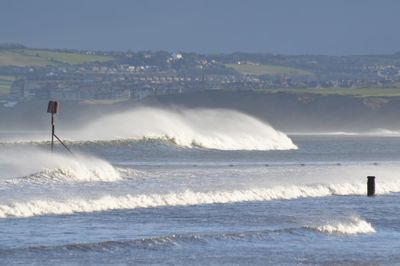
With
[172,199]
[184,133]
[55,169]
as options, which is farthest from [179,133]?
[172,199]

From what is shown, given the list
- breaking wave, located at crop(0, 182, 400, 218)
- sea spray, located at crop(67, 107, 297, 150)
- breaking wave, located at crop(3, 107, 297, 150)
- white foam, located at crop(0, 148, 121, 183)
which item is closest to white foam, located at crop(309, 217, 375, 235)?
breaking wave, located at crop(0, 182, 400, 218)

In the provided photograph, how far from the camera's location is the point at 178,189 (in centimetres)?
4669

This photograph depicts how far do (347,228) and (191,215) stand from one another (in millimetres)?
4360

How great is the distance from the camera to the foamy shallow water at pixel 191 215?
32.1 meters

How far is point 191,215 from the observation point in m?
39.4

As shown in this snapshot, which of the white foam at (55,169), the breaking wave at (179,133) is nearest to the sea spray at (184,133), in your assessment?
the breaking wave at (179,133)

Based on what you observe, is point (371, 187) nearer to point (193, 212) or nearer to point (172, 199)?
point (172, 199)

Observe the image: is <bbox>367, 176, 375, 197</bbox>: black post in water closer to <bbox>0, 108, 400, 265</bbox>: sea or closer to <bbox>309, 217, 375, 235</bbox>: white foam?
<bbox>0, 108, 400, 265</bbox>: sea

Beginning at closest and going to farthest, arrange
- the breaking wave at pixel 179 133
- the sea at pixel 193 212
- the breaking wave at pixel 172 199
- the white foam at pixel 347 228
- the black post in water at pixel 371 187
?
the sea at pixel 193 212, the white foam at pixel 347 228, the breaking wave at pixel 172 199, the black post in water at pixel 371 187, the breaking wave at pixel 179 133

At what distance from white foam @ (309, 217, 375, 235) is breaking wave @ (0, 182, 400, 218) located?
5.92 meters

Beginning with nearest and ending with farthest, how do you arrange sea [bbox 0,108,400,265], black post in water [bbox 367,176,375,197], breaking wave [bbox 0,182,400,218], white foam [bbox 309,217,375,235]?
sea [bbox 0,108,400,265] → white foam [bbox 309,217,375,235] → breaking wave [bbox 0,182,400,218] → black post in water [bbox 367,176,375,197]

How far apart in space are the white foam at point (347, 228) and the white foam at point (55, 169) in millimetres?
12314

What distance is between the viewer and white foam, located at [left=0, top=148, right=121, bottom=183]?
161 feet

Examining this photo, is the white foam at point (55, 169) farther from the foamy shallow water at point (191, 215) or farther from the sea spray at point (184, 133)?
the sea spray at point (184, 133)
